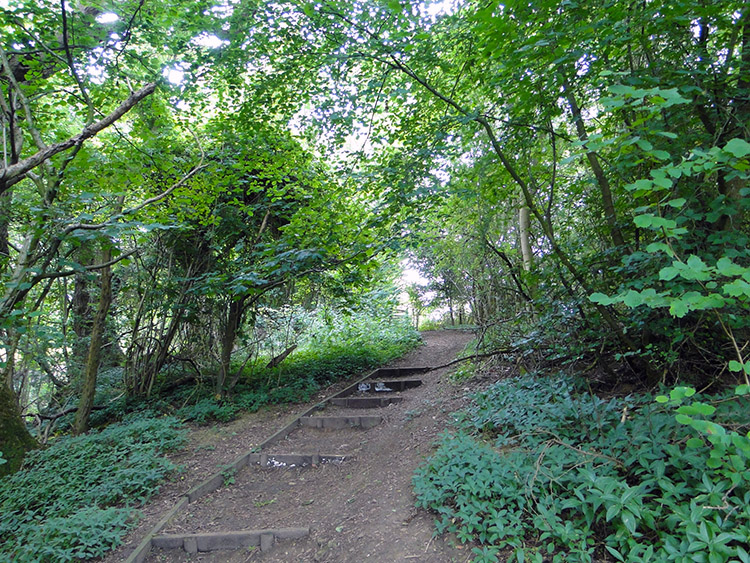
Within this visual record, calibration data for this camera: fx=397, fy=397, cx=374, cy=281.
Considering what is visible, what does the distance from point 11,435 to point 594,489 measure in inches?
240

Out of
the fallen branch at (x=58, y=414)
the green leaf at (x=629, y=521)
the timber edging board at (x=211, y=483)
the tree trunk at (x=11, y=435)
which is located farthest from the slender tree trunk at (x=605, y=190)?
the fallen branch at (x=58, y=414)

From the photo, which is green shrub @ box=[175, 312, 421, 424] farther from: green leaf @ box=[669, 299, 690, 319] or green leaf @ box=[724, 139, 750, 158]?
green leaf @ box=[724, 139, 750, 158]

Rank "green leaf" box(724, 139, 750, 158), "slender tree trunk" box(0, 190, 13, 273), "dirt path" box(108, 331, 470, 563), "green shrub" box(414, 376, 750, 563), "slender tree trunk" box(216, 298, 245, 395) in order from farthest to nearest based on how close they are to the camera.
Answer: "slender tree trunk" box(216, 298, 245, 395), "slender tree trunk" box(0, 190, 13, 273), "dirt path" box(108, 331, 470, 563), "green shrub" box(414, 376, 750, 563), "green leaf" box(724, 139, 750, 158)

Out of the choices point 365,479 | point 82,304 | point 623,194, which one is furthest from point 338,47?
point 82,304

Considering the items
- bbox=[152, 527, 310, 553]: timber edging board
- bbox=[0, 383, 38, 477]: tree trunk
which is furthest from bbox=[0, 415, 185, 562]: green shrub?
bbox=[152, 527, 310, 553]: timber edging board

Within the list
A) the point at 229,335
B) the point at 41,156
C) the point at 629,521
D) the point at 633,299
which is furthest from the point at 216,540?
the point at 229,335

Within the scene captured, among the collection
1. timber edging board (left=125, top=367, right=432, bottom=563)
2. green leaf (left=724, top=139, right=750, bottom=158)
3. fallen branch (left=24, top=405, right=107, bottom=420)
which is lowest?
timber edging board (left=125, top=367, right=432, bottom=563)

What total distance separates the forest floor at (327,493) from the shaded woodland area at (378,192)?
0.32 metres

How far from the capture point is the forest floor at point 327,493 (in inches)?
112

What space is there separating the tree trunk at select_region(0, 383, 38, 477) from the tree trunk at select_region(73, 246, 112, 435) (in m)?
0.89

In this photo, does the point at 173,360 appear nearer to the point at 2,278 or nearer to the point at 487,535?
the point at 2,278

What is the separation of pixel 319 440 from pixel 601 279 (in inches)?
158

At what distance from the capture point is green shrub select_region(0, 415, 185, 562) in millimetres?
3057

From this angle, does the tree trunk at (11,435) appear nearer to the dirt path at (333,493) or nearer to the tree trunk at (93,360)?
the tree trunk at (93,360)
